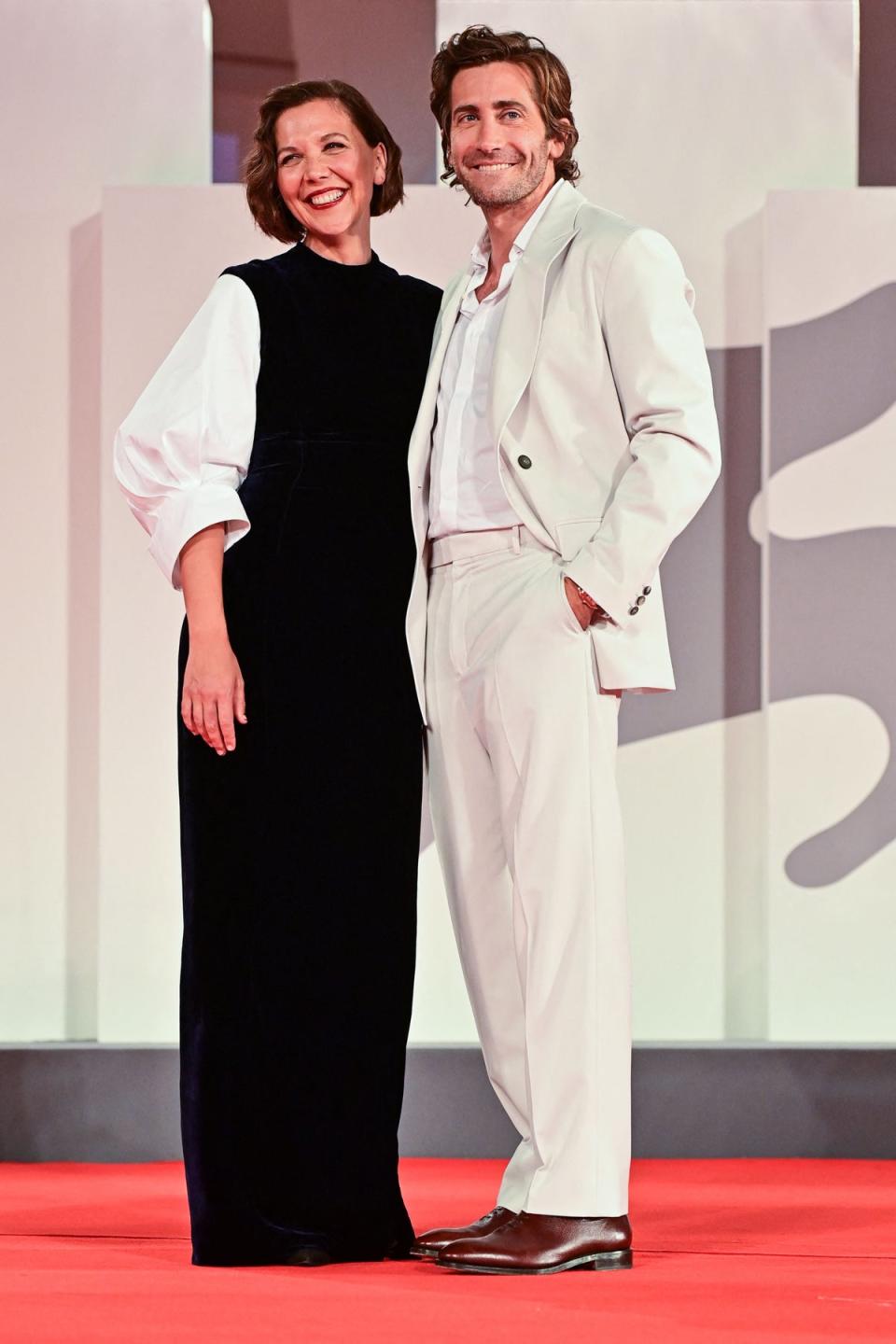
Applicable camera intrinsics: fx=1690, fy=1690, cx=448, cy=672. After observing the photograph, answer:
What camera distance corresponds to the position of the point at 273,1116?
7.43ft

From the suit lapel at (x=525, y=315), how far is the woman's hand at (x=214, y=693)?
0.48 m

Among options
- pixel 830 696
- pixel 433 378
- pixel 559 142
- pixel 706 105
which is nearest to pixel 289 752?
pixel 433 378

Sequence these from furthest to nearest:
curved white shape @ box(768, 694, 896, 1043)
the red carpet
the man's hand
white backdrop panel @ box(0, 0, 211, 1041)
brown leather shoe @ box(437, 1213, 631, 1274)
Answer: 1. white backdrop panel @ box(0, 0, 211, 1041)
2. curved white shape @ box(768, 694, 896, 1043)
3. the man's hand
4. brown leather shoe @ box(437, 1213, 631, 1274)
5. the red carpet

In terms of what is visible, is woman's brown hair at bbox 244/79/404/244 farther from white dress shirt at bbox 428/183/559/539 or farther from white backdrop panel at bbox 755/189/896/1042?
white backdrop panel at bbox 755/189/896/1042

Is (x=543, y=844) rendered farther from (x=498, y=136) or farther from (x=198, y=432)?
(x=498, y=136)

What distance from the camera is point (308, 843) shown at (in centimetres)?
231

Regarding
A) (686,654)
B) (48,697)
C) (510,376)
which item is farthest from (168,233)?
(510,376)

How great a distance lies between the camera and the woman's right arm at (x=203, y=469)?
2.31 meters

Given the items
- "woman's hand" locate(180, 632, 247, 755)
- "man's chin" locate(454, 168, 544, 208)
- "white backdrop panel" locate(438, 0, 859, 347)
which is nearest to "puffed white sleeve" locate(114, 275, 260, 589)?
"woman's hand" locate(180, 632, 247, 755)

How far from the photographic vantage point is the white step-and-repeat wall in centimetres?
382

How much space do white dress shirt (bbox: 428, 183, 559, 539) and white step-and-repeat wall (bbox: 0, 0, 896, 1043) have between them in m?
1.57

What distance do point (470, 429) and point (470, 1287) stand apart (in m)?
1.12

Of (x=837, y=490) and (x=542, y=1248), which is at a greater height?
(x=837, y=490)

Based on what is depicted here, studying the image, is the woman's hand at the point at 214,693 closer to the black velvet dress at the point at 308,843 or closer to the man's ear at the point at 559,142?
the black velvet dress at the point at 308,843
